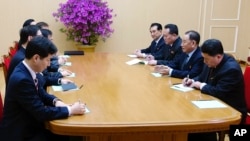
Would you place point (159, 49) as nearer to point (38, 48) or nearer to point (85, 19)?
point (85, 19)

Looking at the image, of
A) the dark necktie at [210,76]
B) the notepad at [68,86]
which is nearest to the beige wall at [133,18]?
the notepad at [68,86]

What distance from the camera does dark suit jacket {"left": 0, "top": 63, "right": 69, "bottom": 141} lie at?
188 centimetres

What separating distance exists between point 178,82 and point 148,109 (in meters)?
0.86

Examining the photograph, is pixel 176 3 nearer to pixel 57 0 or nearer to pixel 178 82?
pixel 57 0

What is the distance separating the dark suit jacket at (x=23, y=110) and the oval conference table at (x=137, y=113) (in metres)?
0.09

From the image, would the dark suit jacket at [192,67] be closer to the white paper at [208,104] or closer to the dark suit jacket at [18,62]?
the white paper at [208,104]

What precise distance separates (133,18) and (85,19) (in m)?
1.22

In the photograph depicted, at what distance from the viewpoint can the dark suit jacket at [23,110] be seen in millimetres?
1877

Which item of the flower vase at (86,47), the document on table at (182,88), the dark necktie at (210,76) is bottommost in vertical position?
the flower vase at (86,47)

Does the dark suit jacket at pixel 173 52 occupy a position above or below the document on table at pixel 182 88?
above

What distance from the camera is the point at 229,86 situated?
2.50 metres

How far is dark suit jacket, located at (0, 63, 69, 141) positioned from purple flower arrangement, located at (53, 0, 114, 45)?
4.01 meters

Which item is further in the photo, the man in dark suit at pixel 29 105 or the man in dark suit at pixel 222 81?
the man in dark suit at pixel 222 81

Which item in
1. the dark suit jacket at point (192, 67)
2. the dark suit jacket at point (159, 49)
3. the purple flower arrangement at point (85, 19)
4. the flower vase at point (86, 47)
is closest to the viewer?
the dark suit jacket at point (192, 67)
